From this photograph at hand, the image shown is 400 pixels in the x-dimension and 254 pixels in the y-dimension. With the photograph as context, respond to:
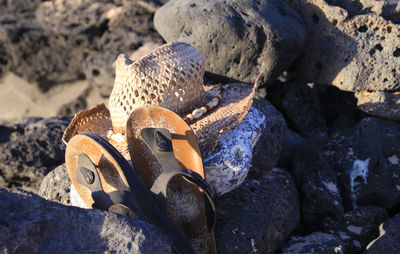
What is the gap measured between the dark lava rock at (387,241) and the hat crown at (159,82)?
4.49 feet

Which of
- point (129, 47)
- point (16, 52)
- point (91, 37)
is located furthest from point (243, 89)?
point (16, 52)

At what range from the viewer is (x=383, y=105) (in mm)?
3271

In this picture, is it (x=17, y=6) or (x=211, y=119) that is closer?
(x=211, y=119)

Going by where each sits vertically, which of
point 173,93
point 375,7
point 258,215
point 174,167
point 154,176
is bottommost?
point 258,215

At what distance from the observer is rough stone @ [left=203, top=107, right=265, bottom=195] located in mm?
2332

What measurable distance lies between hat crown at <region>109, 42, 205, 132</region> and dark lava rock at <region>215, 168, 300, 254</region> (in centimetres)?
64

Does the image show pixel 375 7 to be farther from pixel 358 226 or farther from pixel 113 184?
pixel 113 184

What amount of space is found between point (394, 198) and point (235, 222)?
1.29 metres

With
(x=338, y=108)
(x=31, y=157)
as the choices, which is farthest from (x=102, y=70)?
(x=338, y=108)

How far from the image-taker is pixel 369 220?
114 inches

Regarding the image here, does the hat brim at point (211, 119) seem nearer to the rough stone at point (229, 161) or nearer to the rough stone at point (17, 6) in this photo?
the rough stone at point (229, 161)

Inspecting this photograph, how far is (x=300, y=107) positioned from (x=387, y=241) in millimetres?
1278

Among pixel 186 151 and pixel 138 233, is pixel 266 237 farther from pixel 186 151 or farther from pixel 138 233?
pixel 138 233

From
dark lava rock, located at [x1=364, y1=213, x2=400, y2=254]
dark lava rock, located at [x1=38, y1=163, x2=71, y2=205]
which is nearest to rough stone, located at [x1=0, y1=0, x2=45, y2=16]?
dark lava rock, located at [x1=38, y1=163, x2=71, y2=205]
